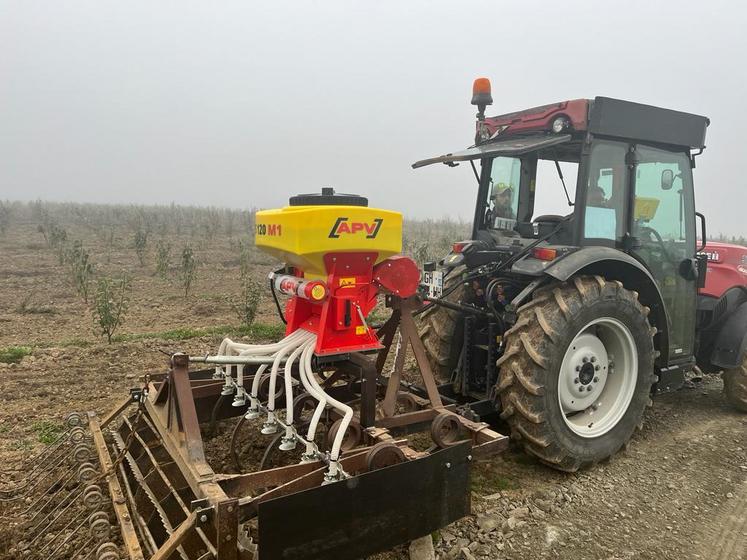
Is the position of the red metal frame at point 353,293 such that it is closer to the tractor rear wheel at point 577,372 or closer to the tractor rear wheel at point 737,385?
the tractor rear wheel at point 577,372

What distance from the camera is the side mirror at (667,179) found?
13.8 feet


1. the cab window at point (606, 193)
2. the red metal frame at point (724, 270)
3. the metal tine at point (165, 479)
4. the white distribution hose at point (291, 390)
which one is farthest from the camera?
the red metal frame at point (724, 270)

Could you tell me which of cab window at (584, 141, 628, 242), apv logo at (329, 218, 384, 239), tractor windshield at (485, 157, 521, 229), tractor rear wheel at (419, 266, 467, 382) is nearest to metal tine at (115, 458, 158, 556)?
apv logo at (329, 218, 384, 239)

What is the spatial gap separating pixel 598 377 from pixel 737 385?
6.32 feet

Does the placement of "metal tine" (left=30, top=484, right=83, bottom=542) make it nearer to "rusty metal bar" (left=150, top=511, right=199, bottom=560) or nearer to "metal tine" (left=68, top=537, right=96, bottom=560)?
"metal tine" (left=68, top=537, right=96, bottom=560)

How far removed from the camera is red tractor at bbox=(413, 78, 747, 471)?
11.1 feet

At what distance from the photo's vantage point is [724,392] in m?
4.92

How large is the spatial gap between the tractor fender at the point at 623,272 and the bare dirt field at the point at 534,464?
0.88 metres

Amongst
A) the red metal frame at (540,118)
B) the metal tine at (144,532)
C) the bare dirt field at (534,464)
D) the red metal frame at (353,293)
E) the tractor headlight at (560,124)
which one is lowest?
the bare dirt field at (534,464)

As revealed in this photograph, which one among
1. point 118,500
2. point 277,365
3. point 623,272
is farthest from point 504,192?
point 118,500

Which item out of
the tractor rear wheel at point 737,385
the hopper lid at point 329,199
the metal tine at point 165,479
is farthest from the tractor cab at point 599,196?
the metal tine at point 165,479

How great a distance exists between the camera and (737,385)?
4738 millimetres

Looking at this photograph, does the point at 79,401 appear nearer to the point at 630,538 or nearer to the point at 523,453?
the point at 523,453

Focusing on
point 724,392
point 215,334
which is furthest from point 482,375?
point 215,334
